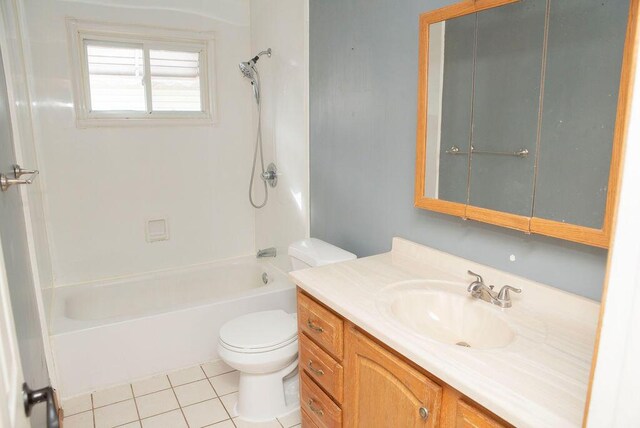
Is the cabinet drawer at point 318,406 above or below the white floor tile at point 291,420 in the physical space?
above

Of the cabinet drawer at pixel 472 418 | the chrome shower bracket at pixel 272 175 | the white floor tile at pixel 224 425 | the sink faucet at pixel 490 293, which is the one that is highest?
the chrome shower bracket at pixel 272 175

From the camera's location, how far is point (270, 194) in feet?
10.3

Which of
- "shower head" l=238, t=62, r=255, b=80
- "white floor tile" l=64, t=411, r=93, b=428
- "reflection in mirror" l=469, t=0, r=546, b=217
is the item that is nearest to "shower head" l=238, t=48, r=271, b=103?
"shower head" l=238, t=62, r=255, b=80

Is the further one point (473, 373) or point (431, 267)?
point (431, 267)

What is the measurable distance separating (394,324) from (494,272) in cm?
47

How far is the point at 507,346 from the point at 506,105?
30.7 inches

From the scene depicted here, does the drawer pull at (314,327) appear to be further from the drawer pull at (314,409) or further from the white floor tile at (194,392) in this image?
the white floor tile at (194,392)

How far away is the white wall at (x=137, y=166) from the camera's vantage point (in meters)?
2.70

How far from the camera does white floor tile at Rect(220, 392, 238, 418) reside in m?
2.18

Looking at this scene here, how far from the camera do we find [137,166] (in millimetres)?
3023

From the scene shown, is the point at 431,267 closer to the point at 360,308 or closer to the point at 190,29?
the point at 360,308

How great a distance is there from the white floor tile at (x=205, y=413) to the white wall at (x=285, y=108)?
111 centimetres

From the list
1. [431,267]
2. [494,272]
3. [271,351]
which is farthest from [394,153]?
[271,351]

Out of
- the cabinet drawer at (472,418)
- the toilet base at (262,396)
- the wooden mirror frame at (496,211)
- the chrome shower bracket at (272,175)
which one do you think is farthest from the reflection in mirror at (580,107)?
the chrome shower bracket at (272,175)
